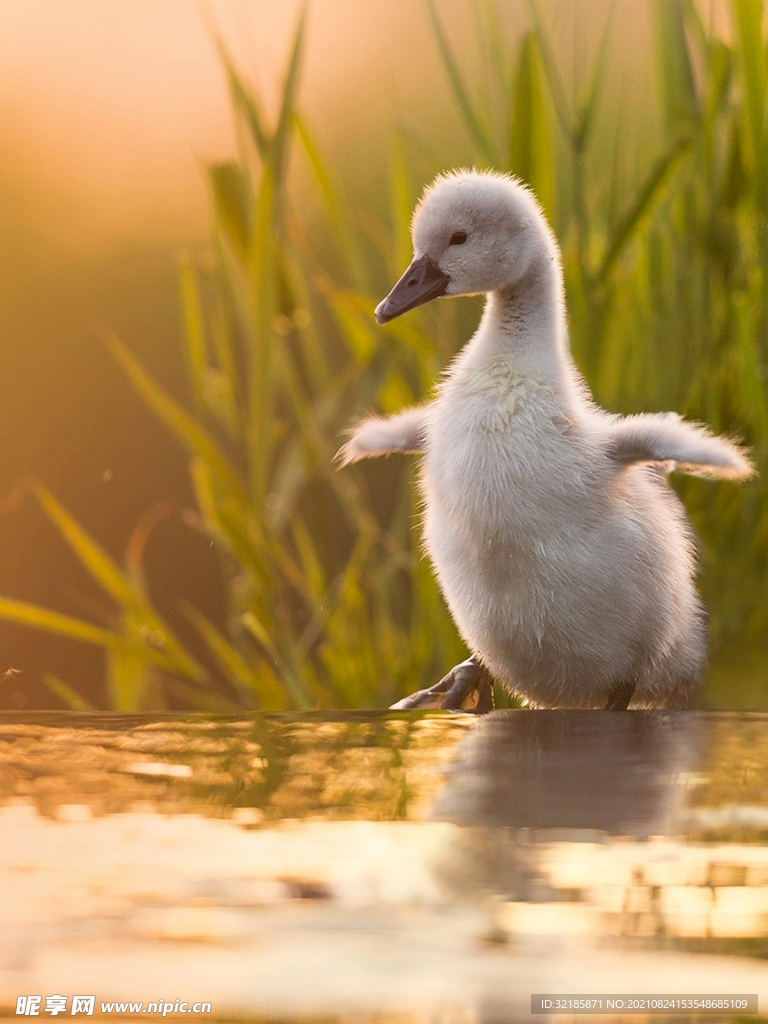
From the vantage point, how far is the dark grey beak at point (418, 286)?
44.9 inches

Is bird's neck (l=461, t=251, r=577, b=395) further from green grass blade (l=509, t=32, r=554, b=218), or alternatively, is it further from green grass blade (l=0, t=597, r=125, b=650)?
green grass blade (l=0, t=597, r=125, b=650)

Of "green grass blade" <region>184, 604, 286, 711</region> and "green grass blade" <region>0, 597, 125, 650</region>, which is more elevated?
"green grass blade" <region>0, 597, 125, 650</region>

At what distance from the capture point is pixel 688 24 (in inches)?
58.1

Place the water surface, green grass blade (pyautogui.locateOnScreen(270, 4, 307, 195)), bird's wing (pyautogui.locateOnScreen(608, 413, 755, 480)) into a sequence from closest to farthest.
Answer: the water surface → bird's wing (pyautogui.locateOnScreen(608, 413, 755, 480)) → green grass blade (pyautogui.locateOnScreen(270, 4, 307, 195))

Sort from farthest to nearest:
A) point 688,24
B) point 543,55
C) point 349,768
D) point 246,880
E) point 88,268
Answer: point 88,268 → point 688,24 → point 543,55 → point 349,768 → point 246,880

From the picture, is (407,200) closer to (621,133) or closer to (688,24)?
(621,133)

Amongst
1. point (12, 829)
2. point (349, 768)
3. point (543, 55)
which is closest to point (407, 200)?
point (543, 55)

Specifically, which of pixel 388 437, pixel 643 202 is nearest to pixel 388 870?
pixel 388 437

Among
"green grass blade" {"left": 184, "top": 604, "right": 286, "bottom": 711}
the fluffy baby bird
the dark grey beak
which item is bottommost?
"green grass blade" {"left": 184, "top": 604, "right": 286, "bottom": 711}

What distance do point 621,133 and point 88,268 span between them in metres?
2.36

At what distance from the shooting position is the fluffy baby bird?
39.8 inches

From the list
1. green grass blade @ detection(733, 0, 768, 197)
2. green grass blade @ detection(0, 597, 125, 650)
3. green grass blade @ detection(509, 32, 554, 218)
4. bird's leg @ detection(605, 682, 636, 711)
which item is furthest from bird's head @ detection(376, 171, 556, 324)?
green grass blade @ detection(0, 597, 125, 650)

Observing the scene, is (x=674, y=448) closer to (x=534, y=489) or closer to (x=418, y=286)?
(x=534, y=489)

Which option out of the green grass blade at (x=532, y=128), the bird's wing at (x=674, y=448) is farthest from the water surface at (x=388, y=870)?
the green grass blade at (x=532, y=128)
